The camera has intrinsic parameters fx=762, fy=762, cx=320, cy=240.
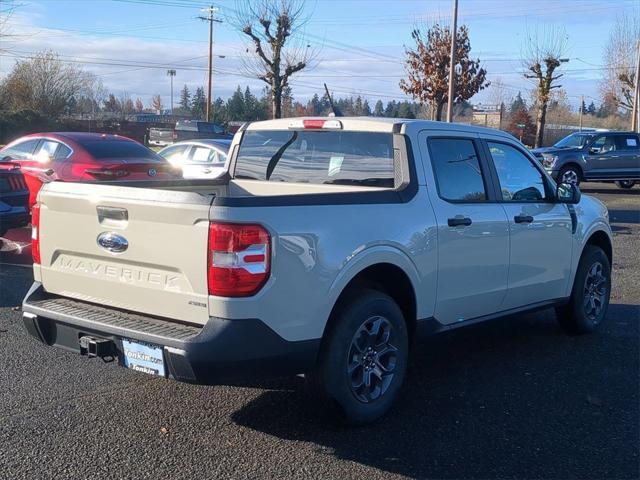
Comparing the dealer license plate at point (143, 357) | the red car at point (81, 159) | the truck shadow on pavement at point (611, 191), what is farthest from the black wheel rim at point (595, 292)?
the truck shadow on pavement at point (611, 191)

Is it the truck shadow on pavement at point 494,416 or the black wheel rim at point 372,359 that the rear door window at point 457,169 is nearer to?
the black wheel rim at point 372,359

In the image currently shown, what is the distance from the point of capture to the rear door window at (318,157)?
5.33 meters

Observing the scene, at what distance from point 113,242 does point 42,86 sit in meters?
50.3

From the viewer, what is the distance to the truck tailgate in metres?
4.05

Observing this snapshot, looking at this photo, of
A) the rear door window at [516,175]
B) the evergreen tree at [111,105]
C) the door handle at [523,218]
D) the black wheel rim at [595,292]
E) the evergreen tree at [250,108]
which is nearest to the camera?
the door handle at [523,218]

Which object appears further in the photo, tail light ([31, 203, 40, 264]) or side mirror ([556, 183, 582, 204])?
side mirror ([556, 183, 582, 204])

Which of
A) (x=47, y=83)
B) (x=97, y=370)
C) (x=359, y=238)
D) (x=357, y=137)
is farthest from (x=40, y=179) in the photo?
(x=47, y=83)

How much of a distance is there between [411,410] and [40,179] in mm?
8611

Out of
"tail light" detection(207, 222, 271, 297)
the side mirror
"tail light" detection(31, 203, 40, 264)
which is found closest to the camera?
"tail light" detection(207, 222, 271, 297)

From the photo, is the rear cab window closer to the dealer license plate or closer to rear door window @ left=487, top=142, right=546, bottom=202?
rear door window @ left=487, top=142, right=546, bottom=202

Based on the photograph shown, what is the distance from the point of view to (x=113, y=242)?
4387mm

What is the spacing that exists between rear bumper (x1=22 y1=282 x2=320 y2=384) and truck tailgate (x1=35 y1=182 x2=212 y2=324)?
0.09 metres

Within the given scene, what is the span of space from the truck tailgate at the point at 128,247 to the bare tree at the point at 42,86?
46902 millimetres

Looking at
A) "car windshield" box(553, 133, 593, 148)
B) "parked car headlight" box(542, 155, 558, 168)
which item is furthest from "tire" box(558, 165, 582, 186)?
"car windshield" box(553, 133, 593, 148)
